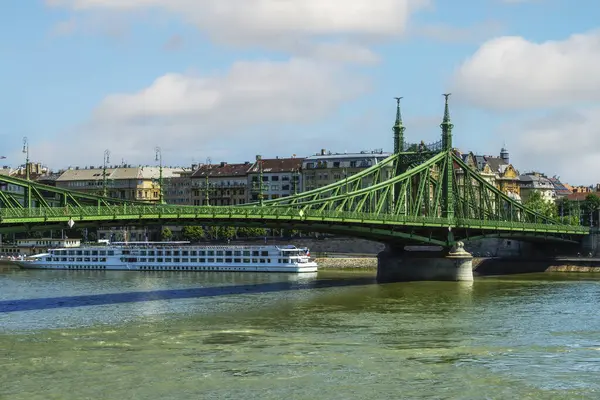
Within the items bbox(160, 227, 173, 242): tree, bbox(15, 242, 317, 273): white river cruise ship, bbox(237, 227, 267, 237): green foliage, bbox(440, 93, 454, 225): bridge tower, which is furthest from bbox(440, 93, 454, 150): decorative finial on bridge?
bbox(160, 227, 173, 242): tree

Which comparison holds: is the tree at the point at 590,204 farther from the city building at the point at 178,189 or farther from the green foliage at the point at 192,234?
the city building at the point at 178,189

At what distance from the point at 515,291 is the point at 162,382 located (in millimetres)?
48663

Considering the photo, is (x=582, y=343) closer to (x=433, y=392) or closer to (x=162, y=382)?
(x=433, y=392)

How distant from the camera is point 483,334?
176ft

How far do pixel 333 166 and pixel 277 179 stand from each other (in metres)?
11.3

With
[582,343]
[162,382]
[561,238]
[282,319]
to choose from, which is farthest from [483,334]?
[561,238]

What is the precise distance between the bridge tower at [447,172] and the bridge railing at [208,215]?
2396mm

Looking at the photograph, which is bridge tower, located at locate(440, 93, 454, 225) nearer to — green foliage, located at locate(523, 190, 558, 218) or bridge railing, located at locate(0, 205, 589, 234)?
bridge railing, located at locate(0, 205, 589, 234)

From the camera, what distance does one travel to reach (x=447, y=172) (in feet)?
336

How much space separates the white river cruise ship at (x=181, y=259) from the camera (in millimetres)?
111562

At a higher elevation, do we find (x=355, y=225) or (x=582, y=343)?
(x=355, y=225)

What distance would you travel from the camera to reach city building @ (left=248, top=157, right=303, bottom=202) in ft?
547

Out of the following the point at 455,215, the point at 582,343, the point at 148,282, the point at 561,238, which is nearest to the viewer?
the point at 582,343

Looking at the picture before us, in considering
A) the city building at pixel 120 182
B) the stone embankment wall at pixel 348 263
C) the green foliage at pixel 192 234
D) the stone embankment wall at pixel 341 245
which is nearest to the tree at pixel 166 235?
the green foliage at pixel 192 234
